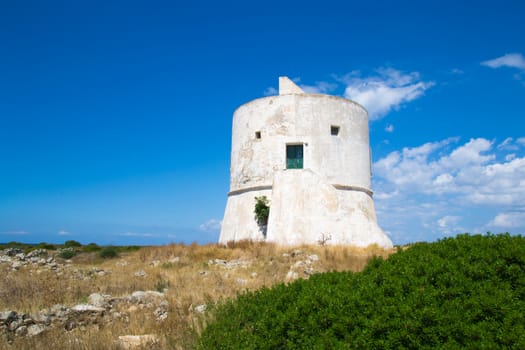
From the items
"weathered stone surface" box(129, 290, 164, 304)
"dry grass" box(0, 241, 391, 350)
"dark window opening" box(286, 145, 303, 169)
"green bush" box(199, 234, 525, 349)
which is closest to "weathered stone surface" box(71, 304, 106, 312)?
"dry grass" box(0, 241, 391, 350)

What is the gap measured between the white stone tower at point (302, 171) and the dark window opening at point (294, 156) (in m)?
0.05

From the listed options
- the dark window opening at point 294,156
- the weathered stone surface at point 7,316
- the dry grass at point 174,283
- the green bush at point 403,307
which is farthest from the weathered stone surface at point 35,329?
the dark window opening at point 294,156

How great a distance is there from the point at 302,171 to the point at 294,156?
140 centimetres

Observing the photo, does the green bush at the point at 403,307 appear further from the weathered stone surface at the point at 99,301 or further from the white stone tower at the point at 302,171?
the white stone tower at the point at 302,171

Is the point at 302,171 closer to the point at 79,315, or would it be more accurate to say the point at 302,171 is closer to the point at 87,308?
the point at 87,308

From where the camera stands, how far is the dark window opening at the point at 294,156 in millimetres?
18019

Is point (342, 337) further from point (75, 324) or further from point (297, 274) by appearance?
point (297, 274)

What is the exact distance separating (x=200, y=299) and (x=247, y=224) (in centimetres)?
1068

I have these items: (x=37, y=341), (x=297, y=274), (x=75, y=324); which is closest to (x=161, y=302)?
(x=75, y=324)

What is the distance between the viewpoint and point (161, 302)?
7.71 m

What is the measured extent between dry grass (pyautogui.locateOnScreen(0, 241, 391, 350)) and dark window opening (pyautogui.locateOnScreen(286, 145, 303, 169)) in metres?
4.08

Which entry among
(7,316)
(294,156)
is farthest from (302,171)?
(7,316)

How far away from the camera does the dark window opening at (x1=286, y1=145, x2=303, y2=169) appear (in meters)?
18.0

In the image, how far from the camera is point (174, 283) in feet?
33.5
